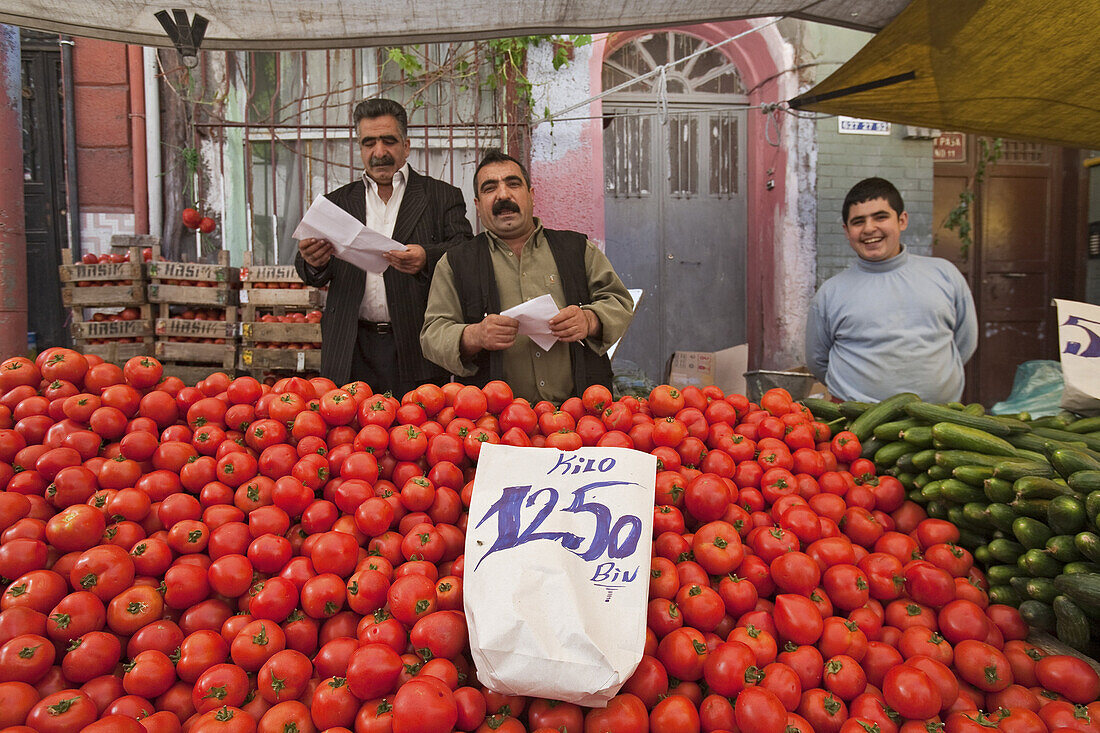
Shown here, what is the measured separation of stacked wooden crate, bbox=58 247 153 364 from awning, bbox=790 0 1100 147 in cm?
544

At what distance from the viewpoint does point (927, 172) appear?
271 inches

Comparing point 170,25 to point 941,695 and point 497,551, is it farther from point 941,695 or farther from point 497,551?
point 941,695

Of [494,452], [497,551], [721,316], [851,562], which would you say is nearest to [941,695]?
[851,562]

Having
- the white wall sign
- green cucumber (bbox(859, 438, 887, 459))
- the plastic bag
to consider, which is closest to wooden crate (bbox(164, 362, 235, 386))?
green cucumber (bbox(859, 438, 887, 459))

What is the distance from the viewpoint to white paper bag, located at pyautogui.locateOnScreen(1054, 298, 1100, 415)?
231cm

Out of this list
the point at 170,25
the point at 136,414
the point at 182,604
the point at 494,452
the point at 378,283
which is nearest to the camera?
the point at 182,604

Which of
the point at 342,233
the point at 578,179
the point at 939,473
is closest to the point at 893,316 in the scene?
the point at 939,473

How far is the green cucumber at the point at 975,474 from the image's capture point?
5.44 ft

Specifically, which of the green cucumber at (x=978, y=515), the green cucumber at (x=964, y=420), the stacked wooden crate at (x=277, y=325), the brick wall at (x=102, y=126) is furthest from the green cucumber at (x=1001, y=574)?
the brick wall at (x=102, y=126)

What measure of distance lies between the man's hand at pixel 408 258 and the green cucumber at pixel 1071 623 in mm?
2608

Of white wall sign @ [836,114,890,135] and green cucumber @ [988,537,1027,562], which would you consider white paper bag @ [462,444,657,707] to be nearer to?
green cucumber @ [988,537,1027,562]

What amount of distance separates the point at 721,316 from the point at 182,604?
6.92 m

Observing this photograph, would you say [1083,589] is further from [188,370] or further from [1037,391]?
[188,370]

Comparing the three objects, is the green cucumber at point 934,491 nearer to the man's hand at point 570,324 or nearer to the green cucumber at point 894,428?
the green cucumber at point 894,428
